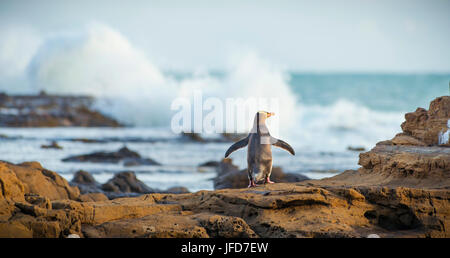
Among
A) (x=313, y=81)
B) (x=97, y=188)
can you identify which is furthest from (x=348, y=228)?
(x=313, y=81)

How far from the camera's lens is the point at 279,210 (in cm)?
564

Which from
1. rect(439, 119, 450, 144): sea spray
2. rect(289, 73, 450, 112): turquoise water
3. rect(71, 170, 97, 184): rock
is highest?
rect(289, 73, 450, 112): turquoise water

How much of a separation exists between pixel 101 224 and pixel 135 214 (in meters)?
0.40

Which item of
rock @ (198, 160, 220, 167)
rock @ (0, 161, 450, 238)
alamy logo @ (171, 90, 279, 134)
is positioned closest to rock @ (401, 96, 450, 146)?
rock @ (0, 161, 450, 238)

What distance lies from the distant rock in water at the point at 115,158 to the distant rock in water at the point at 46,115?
27.9 ft

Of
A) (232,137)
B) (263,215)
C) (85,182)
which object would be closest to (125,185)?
(85,182)

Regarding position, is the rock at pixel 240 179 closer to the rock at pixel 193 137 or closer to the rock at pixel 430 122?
the rock at pixel 430 122

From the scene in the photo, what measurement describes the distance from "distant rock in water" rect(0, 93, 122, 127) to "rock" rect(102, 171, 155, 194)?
42.0 ft

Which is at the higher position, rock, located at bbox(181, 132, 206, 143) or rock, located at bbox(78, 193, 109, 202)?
rock, located at bbox(181, 132, 206, 143)

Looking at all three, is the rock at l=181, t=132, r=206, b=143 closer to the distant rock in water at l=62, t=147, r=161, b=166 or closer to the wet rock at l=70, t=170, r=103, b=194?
the distant rock in water at l=62, t=147, r=161, b=166

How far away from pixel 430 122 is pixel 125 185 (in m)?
5.82

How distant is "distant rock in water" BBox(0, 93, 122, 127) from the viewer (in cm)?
2252

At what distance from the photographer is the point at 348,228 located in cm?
529

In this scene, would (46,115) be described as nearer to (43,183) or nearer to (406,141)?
(43,183)
